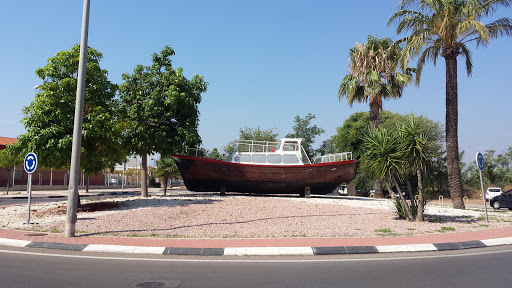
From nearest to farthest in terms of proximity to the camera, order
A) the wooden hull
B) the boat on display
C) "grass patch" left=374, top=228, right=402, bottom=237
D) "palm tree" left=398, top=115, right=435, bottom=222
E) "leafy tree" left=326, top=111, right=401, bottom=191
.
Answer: "grass patch" left=374, top=228, right=402, bottom=237 → "palm tree" left=398, top=115, right=435, bottom=222 → the wooden hull → the boat on display → "leafy tree" left=326, top=111, right=401, bottom=191

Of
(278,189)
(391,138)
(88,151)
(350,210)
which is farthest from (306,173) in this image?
(88,151)

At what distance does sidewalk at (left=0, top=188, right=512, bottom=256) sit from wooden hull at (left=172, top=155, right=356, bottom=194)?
12.6 m

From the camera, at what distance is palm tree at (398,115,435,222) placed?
12.7 meters

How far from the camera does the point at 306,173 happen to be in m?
23.8

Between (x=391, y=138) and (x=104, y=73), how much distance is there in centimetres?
1236

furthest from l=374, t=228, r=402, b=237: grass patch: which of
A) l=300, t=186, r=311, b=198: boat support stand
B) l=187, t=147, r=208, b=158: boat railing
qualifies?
l=187, t=147, r=208, b=158: boat railing

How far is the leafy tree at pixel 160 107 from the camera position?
19578mm

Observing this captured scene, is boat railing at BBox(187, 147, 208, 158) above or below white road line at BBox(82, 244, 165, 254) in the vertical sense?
above

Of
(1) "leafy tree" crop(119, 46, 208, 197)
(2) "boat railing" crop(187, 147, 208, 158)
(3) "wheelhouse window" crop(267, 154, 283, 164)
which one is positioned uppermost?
(1) "leafy tree" crop(119, 46, 208, 197)

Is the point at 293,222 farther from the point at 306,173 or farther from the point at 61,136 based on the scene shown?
the point at 306,173

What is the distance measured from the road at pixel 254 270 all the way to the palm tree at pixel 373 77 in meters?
19.2

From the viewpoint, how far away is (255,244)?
870 centimetres

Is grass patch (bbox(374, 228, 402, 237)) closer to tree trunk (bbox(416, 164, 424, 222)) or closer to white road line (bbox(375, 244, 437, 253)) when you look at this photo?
white road line (bbox(375, 244, 437, 253))

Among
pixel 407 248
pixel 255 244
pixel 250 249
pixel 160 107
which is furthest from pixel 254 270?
pixel 160 107
